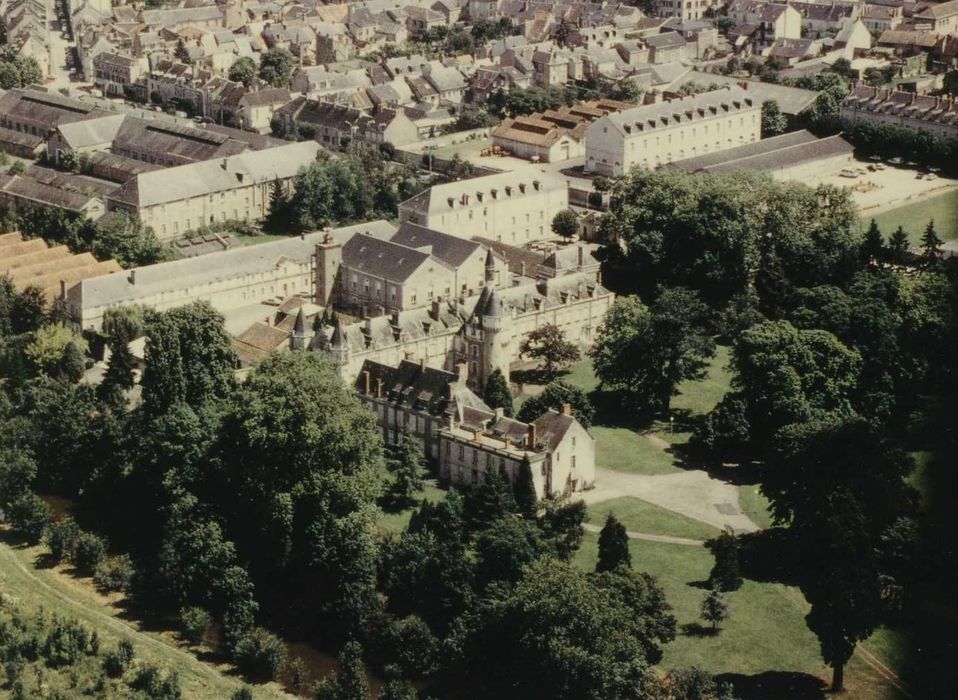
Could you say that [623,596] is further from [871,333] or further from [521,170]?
[521,170]

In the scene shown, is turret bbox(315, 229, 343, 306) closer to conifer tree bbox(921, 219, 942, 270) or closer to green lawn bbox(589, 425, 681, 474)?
green lawn bbox(589, 425, 681, 474)

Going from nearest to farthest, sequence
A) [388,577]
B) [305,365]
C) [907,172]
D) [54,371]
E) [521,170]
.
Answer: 1. [388,577]
2. [305,365]
3. [54,371]
4. [521,170]
5. [907,172]

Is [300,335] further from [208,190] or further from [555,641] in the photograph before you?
[208,190]

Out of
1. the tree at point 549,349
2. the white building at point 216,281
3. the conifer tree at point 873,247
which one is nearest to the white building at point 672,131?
the white building at point 216,281

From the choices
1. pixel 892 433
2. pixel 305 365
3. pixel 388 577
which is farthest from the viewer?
pixel 892 433

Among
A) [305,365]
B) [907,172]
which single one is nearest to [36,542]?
[305,365]

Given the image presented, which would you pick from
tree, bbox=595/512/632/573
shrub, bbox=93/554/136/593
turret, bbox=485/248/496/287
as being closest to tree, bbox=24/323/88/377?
shrub, bbox=93/554/136/593
